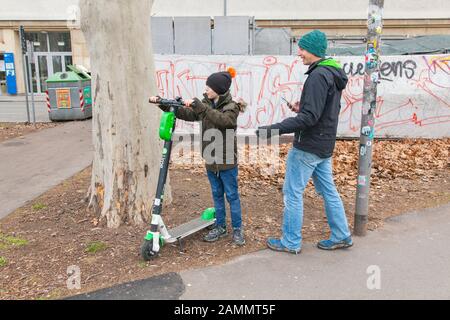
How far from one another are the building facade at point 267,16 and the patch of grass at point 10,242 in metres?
19.6

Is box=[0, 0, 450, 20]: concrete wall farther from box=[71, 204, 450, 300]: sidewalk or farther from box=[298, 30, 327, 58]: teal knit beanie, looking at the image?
box=[71, 204, 450, 300]: sidewalk

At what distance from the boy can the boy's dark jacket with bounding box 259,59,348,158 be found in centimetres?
37

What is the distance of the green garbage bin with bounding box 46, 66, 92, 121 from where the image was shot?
1309 centimetres

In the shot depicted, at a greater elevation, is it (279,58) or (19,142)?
(279,58)

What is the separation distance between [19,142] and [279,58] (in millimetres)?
6240

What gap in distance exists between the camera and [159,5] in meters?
23.5

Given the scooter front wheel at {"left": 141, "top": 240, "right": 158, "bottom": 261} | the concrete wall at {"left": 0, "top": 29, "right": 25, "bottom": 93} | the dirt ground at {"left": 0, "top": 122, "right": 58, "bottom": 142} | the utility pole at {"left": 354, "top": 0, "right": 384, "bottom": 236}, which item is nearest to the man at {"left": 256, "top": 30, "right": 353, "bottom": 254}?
the utility pole at {"left": 354, "top": 0, "right": 384, "bottom": 236}

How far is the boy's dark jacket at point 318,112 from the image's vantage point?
360 cm

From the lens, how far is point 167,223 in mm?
4672

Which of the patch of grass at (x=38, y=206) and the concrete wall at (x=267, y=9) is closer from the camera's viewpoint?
the patch of grass at (x=38, y=206)

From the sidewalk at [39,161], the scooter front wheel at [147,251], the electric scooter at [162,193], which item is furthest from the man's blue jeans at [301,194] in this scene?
the sidewalk at [39,161]

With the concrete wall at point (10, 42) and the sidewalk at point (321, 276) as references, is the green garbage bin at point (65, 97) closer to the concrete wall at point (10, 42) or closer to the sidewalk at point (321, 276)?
the sidewalk at point (321, 276)
